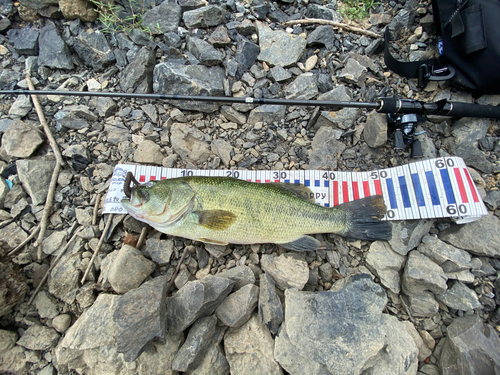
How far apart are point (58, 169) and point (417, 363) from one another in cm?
568

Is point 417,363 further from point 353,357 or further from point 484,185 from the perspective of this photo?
point 484,185

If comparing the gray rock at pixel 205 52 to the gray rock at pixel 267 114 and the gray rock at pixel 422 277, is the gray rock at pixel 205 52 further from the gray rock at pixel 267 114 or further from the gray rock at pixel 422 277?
the gray rock at pixel 422 277

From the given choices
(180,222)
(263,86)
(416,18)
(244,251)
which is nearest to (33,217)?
(180,222)

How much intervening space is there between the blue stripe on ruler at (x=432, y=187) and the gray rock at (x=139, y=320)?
153 inches

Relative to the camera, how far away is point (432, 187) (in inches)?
152

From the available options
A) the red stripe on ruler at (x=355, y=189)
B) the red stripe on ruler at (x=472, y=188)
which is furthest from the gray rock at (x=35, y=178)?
the red stripe on ruler at (x=472, y=188)

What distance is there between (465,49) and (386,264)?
11.5 feet

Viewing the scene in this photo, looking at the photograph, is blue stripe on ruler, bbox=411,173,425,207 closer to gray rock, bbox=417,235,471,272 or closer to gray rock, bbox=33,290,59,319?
gray rock, bbox=417,235,471,272

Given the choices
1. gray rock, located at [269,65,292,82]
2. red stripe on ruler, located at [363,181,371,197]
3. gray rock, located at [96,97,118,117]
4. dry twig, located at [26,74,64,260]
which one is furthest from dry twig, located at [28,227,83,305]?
red stripe on ruler, located at [363,181,371,197]

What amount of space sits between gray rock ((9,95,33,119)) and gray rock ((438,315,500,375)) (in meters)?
7.35

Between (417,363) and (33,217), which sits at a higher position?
(417,363)

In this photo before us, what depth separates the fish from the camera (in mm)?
3551

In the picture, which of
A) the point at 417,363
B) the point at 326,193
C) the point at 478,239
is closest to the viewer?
the point at 417,363

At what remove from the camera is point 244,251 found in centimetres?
389
